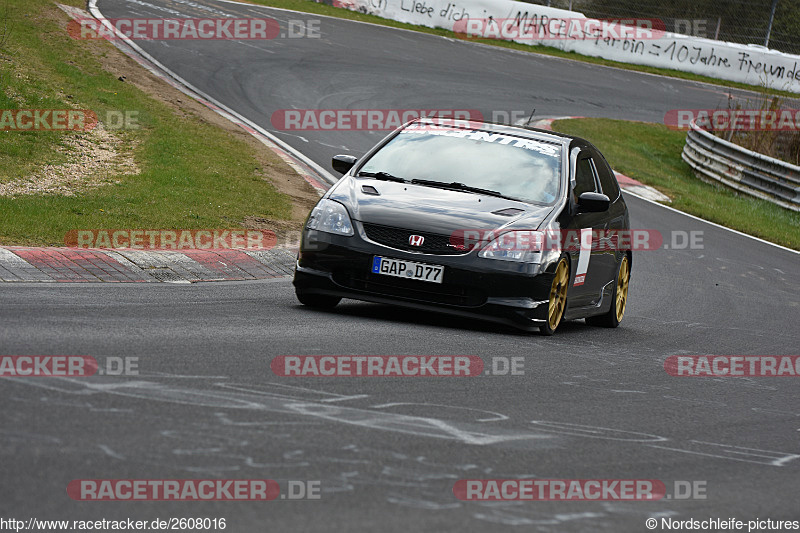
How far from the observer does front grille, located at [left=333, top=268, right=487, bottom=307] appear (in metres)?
8.19

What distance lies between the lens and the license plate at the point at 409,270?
8164mm

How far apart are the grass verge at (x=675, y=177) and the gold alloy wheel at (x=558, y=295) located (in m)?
11.0

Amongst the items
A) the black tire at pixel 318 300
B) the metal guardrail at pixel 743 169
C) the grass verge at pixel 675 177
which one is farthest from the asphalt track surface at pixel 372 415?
the metal guardrail at pixel 743 169

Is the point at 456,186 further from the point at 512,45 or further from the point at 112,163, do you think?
the point at 512,45

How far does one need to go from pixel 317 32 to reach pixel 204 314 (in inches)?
891

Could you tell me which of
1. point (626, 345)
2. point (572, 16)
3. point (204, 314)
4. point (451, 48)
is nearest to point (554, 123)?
point (451, 48)

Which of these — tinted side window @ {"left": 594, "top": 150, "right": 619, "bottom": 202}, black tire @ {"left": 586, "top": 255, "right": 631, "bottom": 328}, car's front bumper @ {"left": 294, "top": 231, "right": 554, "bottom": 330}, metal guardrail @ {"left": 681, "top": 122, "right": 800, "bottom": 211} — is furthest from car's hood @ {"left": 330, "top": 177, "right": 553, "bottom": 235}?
metal guardrail @ {"left": 681, "top": 122, "right": 800, "bottom": 211}

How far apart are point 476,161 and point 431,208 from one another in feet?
3.49

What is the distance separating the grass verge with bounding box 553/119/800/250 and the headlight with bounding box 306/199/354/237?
12212mm

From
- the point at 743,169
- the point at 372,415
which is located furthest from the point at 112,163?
the point at 743,169

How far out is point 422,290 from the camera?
8.21 m

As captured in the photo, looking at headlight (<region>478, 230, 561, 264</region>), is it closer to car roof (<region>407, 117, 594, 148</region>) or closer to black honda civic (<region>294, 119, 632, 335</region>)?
black honda civic (<region>294, 119, 632, 335</region>)

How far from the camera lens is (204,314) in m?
7.76

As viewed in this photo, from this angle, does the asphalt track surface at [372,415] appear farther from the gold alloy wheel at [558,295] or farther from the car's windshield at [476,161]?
the car's windshield at [476,161]
